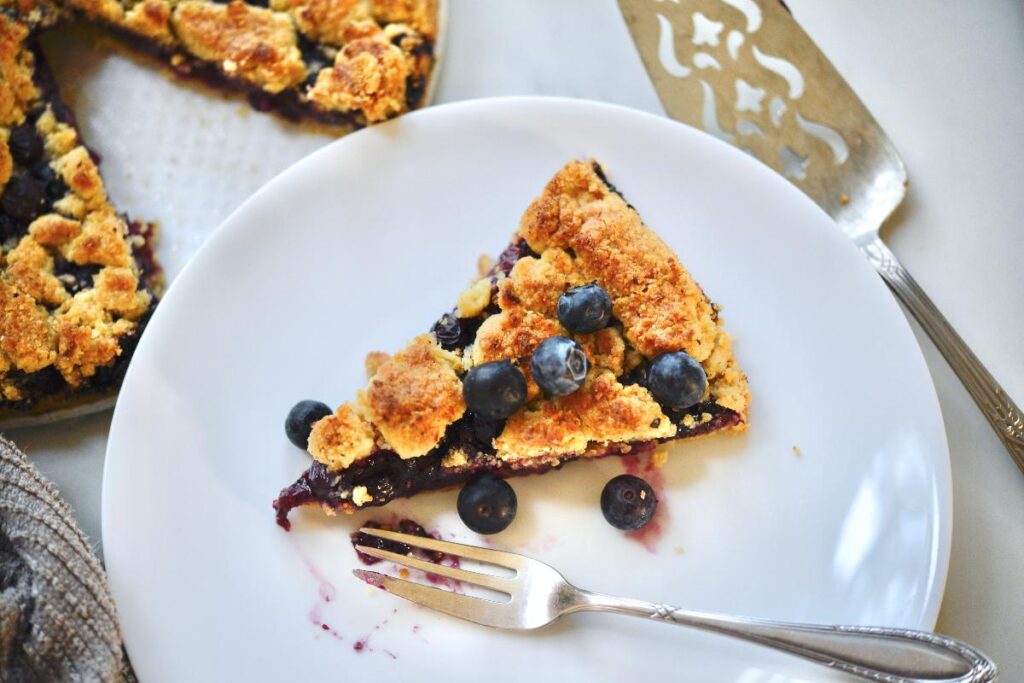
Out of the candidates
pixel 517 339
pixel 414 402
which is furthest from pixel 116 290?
pixel 517 339

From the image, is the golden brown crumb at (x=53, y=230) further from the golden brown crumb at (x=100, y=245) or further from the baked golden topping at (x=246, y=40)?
the baked golden topping at (x=246, y=40)

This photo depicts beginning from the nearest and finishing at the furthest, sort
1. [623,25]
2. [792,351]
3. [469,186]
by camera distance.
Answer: [792,351], [469,186], [623,25]

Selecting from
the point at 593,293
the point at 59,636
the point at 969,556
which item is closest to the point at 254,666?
the point at 59,636

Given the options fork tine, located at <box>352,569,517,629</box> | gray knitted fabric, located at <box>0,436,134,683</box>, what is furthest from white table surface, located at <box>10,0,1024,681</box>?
fork tine, located at <box>352,569,517,629</box>

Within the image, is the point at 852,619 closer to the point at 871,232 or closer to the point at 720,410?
the point at 720,410

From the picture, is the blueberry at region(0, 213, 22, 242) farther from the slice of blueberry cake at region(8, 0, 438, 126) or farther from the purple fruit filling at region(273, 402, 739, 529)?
the purple fruit filling at region(273, 402, 739, 529)

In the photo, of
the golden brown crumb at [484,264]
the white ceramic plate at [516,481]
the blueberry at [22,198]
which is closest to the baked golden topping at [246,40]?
the white ceramic plate at [516,481]
